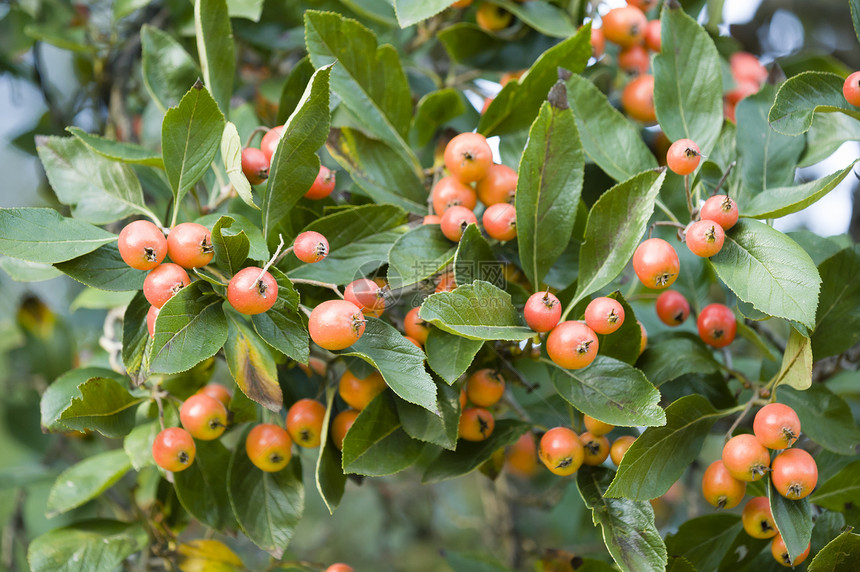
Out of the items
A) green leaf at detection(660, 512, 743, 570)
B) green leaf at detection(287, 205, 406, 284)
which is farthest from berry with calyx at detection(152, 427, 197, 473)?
green leaf at detection(660, 512, 743, 570)

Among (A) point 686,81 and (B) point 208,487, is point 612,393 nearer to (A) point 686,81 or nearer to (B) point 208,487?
(A) point 686,81

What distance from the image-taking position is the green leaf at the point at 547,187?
1.24 m

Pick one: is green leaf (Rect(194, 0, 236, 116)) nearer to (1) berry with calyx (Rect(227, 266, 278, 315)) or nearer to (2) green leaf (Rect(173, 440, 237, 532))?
(1) berry with calyx (Rect(227, 266, 278, 315))

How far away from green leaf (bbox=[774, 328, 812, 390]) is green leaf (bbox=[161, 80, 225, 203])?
1.13 m

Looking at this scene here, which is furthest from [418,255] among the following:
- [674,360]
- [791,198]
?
[791,198]

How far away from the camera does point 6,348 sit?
270 cm

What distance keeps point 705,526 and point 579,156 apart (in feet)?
2.81

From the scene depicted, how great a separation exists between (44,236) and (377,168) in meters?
0.67

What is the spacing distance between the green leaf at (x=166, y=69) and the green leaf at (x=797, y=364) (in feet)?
4.60

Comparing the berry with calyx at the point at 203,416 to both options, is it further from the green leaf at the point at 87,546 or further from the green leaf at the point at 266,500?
the green leaf at the point at 87,546

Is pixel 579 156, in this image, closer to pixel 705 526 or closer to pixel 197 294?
pixel 197 294

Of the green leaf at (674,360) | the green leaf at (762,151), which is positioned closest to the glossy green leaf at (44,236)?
the green leaf at (674,360)

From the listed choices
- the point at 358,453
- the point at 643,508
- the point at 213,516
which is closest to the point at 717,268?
the point at 643,508

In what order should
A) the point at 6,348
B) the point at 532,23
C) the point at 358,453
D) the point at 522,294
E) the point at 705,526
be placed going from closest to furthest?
the point at 358,453, the point at 522,294, the point at 705,526, the point at 532,23, the point at 6,348
